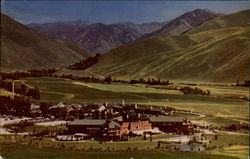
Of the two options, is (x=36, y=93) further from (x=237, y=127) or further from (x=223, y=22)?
(x=223, y=22)

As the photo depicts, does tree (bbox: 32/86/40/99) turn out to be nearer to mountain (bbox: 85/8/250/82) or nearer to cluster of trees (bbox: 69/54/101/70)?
mountain (bbox: 85/8/250/82)

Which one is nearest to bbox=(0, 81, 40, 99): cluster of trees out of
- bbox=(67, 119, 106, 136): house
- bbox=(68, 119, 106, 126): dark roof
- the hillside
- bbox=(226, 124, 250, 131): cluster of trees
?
bbox=(68, 119, 106, 126): dark roof

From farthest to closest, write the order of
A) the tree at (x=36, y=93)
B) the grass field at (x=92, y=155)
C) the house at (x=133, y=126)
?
1. the tree at (x=36, y=93)
2. the house at (x=133, y=126)
3. the grass field at (x=92, y=155)

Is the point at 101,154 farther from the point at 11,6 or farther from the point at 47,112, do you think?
the point at 11,6

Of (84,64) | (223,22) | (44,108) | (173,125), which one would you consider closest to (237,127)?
(173,125)

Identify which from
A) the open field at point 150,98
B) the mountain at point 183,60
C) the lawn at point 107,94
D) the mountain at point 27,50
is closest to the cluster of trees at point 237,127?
the open field at point 150,98

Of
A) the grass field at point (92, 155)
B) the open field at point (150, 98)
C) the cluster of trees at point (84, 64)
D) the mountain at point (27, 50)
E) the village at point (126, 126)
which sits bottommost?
the grass field at point (92, 155)

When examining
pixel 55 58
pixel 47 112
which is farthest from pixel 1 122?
pixel 55 58

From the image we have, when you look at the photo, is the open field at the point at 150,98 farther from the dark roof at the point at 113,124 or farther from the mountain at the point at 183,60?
the mountain at the point at 183,60
